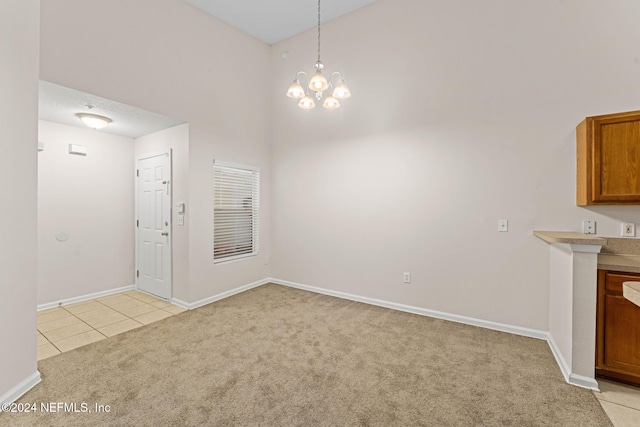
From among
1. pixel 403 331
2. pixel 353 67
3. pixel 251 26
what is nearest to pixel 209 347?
pixel 403 331

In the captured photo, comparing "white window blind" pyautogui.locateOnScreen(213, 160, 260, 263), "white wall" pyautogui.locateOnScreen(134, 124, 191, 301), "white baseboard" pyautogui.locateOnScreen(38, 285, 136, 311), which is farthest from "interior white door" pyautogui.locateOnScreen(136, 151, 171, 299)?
"white window blind" pyautogui.locateOnScreen(213, 160, 260, 263)

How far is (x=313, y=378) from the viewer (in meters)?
2.24

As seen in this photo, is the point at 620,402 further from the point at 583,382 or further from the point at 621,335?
the point at 621,335

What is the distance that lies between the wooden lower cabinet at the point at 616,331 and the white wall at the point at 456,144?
28.2 inches

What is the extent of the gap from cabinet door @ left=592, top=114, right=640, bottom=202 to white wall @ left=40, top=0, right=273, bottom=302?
4.35m

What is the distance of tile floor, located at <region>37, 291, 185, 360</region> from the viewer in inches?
112

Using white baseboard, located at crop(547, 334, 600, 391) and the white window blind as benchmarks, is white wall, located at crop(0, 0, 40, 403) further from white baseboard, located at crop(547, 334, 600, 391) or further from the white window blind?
white baseboard, located at crop(547, 334, 600, 391)

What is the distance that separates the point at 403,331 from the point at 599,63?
335 cm

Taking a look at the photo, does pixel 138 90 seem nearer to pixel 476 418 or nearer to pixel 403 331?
pixel 403 331

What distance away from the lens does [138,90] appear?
10.7ft

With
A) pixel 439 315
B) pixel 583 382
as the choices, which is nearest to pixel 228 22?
pixel 439 315

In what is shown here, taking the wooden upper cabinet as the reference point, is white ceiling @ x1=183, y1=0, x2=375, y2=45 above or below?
above

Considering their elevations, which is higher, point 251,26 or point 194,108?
point 251,26

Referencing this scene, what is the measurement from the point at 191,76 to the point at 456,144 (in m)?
3.68
